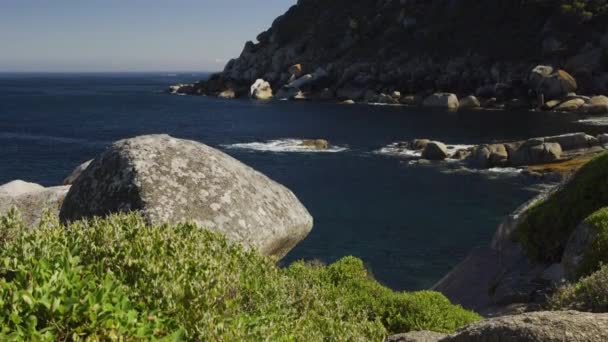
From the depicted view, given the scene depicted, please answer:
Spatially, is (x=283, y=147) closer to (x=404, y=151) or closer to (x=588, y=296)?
(x=404, y=151)

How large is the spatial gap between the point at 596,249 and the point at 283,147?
53470 mm

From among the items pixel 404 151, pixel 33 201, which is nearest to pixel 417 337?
pixel 33 201

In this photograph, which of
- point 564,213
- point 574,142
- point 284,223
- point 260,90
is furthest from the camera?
point 260,90

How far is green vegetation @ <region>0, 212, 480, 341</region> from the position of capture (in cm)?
436

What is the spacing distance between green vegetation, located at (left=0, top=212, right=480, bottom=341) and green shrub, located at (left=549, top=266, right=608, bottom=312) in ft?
17.4

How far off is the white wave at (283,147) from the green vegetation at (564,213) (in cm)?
4524

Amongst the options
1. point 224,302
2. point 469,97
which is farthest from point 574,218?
point 469,97

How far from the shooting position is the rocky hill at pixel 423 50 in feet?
364

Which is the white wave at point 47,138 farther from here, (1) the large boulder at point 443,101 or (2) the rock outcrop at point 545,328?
(2) the rock outcrop at point 545,328

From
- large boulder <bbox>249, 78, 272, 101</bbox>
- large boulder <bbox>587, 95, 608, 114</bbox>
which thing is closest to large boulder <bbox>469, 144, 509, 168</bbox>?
large boulder <bbox>587, 95, 608, 114</bbox>

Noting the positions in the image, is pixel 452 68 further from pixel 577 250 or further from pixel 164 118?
pixel 577 250

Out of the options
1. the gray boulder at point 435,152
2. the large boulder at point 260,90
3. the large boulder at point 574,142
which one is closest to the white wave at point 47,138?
the gray boulder at point 435,152

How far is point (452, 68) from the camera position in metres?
120

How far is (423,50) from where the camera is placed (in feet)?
432
